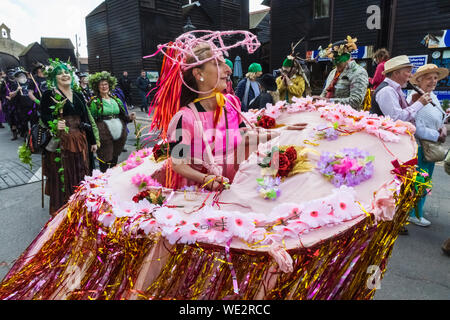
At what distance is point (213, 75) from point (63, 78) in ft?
9.47

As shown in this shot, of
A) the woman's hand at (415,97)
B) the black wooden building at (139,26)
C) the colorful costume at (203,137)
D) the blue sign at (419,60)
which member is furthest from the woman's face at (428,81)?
the black wooden building at (139,26)

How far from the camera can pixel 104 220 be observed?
1691mm

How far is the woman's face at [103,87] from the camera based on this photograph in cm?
514

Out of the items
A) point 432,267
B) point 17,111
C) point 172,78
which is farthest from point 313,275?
point 17,111

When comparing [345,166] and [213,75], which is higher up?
[213,75]

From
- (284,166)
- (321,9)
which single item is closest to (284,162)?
(284,166)

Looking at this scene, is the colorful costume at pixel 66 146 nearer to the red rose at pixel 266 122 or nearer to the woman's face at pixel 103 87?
the woman's face at pixel 103 87

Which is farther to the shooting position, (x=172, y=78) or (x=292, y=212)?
(x=172, y=78)

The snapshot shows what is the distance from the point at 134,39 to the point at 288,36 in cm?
922

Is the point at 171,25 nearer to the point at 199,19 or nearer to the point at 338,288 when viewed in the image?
the point at 199,19

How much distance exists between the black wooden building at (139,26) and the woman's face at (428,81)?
15.6 metres

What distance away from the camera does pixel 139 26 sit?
733 inches

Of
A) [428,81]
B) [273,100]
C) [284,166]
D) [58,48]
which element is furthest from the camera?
[58,48]

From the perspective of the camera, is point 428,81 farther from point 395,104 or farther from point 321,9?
point 321,9
